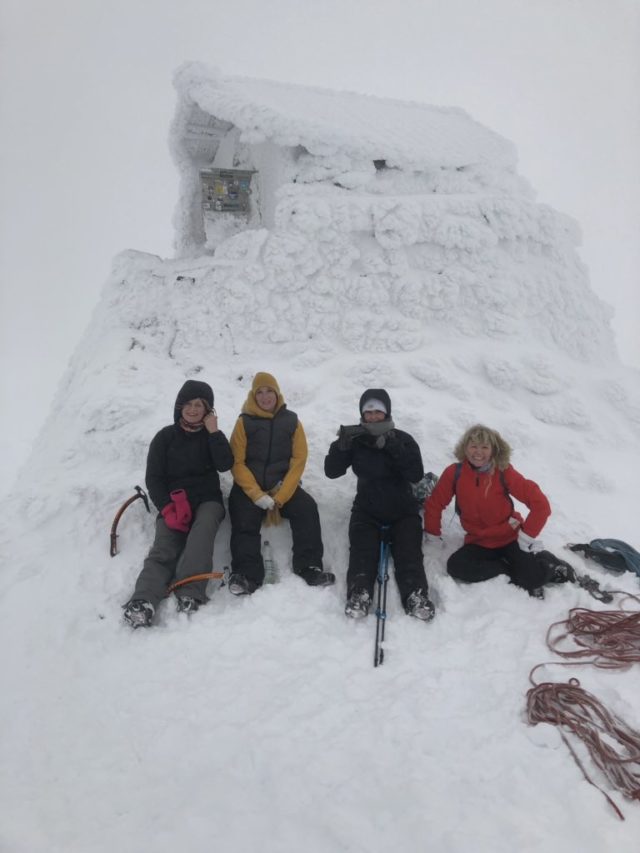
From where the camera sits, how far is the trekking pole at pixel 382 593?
3.48 metres

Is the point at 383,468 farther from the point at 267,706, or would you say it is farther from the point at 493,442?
the point at 267,706

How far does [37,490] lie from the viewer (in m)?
5.21

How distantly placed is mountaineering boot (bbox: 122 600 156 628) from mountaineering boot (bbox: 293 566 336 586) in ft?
4.13

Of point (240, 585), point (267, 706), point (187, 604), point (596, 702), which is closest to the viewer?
point (596, 702)

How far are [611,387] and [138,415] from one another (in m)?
6.89

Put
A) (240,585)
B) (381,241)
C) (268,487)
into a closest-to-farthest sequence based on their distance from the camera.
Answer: (240,585) → (268,487) → (381,241)

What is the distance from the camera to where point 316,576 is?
164 inches

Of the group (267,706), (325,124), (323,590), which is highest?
(325,124)

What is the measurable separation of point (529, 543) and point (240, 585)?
2.64 metres

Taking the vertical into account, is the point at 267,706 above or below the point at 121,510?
below

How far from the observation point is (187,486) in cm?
465

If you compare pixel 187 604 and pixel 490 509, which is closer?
pixel 187 604

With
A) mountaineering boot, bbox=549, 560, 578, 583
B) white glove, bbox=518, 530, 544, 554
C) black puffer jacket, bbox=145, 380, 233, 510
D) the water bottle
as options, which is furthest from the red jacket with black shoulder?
black puffer jacket, bbox=145, 380, 233, 510

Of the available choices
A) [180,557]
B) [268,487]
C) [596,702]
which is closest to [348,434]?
[268,487]
